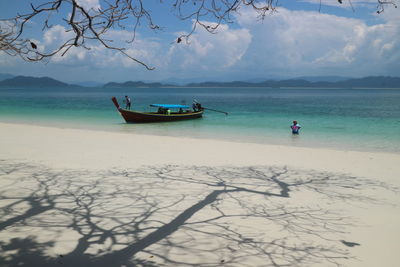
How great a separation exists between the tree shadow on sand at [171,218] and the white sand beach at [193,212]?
0.02 meters

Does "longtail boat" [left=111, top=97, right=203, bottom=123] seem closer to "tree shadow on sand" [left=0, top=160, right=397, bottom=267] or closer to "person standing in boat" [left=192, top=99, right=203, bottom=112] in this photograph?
"person standing in boat" [left=192, top=99, right=203, bottom=112]

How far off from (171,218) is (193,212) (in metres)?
0.43

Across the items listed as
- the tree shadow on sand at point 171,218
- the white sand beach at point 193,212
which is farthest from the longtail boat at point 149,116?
the tree shadow on sand at point 171,218

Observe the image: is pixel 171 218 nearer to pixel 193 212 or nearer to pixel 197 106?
pixel 193 212

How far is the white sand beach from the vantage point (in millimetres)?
4297

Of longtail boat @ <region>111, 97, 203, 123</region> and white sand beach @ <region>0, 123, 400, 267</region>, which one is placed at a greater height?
longtail boat @ <region>111, 97, 203, 123</region>

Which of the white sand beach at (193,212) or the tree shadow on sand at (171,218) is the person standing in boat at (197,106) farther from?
A: the tree shadow on sand at (171,218)

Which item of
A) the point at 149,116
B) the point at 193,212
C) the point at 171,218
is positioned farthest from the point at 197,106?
the point at 171,218

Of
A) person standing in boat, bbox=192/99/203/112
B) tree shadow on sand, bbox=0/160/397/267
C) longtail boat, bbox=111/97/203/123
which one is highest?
person standing in boat, bbox=192/99/203/112

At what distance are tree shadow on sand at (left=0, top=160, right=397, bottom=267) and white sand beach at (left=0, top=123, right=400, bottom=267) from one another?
0.02 metres

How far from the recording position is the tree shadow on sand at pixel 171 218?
4.25 meters

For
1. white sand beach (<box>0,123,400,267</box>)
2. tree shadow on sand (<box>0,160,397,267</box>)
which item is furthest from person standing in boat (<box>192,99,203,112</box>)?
tree shadow on sand (<box>0,160,397,267</box>)

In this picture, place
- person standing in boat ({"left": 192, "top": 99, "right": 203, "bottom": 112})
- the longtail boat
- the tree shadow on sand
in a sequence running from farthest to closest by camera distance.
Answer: person standing in boat ({"left": 192, "top": 99, "right": 203, "bottom": 112})
the longtail boat
the tree shadow on sand

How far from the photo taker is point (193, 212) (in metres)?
5.74
